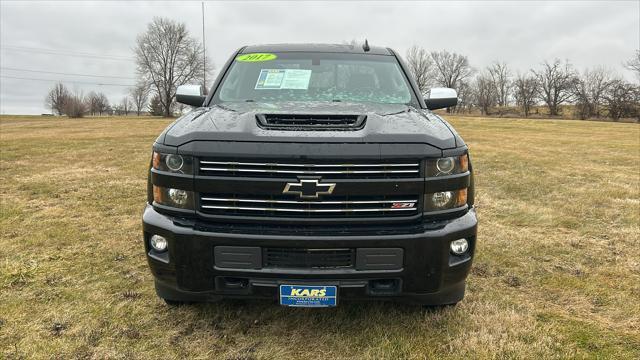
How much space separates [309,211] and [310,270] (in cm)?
31

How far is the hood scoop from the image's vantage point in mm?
2480

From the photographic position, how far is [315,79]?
3.60 metres

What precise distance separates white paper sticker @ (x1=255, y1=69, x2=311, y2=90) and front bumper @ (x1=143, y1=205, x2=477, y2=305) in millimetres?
1447

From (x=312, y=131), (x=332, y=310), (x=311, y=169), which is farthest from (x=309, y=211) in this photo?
(x=332, y=310)

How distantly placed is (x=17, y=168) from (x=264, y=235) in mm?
9500

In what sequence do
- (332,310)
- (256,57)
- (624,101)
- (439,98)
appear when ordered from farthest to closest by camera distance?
(624,101) → (256,57) → (439,98) → (332,310)

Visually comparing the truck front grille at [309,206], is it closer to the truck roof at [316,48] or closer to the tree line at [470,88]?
the truck roof at [316,48]

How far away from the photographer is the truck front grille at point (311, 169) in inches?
91.0

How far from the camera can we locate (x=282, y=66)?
3756mm

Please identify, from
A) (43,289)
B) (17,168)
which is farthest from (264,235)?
(17,168)

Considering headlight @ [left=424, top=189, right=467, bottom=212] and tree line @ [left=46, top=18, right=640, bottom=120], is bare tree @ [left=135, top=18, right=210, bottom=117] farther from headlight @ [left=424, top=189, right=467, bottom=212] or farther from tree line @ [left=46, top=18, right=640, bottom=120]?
headlight @ [left=424, top=189, right=467, bottom=212]

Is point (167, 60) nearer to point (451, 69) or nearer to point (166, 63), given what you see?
point (166, 63)

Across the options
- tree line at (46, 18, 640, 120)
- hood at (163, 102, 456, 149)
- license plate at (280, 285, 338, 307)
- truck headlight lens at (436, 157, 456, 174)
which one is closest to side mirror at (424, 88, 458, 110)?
hood at (163, 102, 456, 149)

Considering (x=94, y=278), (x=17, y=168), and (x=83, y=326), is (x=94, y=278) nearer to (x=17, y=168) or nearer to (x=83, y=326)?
(x=83, y=326)
